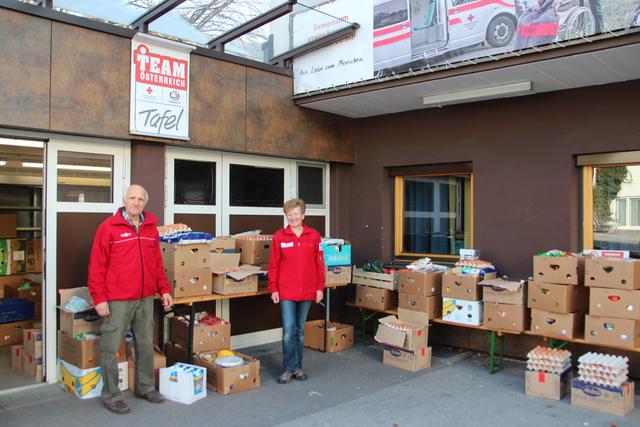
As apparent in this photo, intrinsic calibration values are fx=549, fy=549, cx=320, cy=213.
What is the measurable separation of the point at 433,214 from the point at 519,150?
4.74 feet

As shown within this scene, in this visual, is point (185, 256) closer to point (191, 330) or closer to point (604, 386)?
point (191, 330)

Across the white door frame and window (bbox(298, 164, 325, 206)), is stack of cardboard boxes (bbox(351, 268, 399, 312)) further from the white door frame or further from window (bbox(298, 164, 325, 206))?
the white door frame

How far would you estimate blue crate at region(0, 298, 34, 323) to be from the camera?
20.3 feet

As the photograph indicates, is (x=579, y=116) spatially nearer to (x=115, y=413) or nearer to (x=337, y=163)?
(x=337, y=163)

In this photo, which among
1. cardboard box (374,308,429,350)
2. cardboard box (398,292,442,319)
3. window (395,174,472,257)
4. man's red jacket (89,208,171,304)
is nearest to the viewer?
man's red jacket (89,208,171,304)

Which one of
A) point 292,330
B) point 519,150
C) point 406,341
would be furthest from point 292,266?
point 519,150

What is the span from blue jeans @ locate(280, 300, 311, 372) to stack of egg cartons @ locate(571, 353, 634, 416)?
2378 mm

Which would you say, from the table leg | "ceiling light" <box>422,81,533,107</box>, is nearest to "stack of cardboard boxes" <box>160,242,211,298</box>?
the table leg

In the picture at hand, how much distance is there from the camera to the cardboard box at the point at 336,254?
19.9 feet

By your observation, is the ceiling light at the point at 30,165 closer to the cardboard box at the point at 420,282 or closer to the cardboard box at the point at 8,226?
the cardboard box at the point at 8,226

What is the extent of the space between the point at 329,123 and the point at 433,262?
2.19 m

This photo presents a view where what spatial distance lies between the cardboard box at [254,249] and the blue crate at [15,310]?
8.70 ft

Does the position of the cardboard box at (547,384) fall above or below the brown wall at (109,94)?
below

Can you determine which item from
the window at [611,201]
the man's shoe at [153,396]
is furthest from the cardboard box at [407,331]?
the man's shoe at [153,396]
